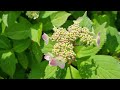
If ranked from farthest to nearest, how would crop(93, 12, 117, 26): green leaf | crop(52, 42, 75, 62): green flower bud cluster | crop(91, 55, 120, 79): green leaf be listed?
crop(93, 12, 117, 26): green leaf → crop(91, 55, 120, 79): green leaf → crop(52, 42, 75, 62): green flower bud cluster

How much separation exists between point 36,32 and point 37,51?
0.12 metres

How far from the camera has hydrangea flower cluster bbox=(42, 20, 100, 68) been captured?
1.66m

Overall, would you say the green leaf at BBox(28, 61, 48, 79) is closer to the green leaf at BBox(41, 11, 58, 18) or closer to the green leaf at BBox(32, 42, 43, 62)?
the green leaf at BBox(32, 42, 43, 62)

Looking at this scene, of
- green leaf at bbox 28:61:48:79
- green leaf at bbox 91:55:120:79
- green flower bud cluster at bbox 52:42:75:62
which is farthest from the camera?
green leaf at bbox 28:61:48:79

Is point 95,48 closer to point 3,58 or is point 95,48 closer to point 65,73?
point 65,73

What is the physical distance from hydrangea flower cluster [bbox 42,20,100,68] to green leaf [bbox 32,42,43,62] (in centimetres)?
23

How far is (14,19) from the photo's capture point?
206 cm

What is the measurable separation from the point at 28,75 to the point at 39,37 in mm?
271

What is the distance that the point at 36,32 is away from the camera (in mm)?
1987

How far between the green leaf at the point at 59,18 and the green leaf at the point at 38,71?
0.96ft

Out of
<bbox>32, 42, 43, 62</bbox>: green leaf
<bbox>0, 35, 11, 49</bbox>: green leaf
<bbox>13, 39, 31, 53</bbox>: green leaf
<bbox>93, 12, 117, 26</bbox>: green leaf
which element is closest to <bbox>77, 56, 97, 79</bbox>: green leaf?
<bbox>32, 42, 43, 62</bbox>: green leaf

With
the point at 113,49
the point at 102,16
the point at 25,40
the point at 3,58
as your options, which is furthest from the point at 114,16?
the point at 3,58

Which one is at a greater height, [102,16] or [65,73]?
[102,16]

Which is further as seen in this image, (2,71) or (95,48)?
(2,71)
